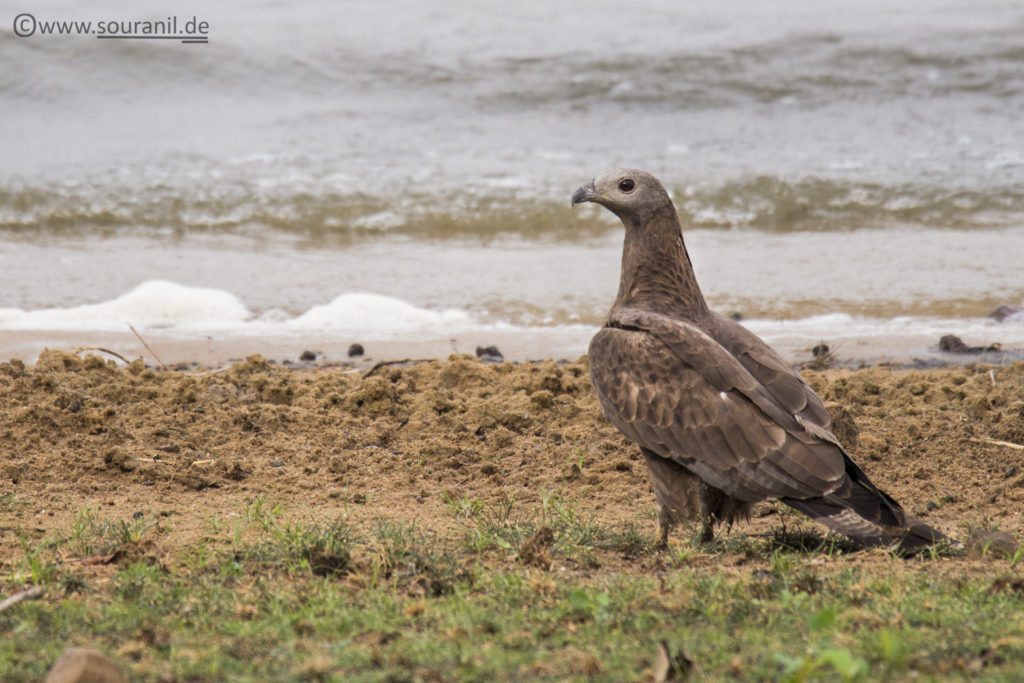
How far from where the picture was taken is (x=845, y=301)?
8312 millimetres

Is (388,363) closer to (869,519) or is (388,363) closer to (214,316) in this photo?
(214,316)

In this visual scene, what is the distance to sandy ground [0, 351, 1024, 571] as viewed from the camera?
4.42m

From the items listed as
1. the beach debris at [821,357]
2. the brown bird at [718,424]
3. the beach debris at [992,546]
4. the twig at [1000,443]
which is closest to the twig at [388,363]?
the brown bird at [718,424]

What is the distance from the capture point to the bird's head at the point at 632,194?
483 centimetres

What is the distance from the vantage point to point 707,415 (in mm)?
4012

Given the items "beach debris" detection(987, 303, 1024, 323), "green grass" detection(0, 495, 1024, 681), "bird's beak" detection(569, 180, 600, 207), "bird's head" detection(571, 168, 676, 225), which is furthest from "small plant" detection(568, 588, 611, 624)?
"beach debris" detection(987, 303, 1024, 323)

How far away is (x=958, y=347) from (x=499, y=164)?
7.18 m

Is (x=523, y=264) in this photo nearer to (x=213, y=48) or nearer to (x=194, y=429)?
(x=194, y=429)

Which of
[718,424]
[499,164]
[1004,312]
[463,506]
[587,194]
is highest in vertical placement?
[499,164]
